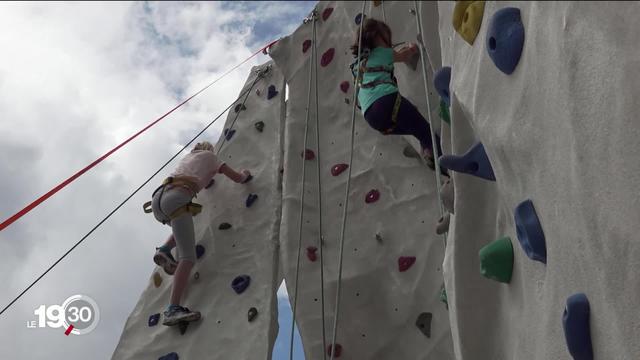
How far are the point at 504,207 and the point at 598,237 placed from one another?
0.45m

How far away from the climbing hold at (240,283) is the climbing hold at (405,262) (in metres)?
0.66

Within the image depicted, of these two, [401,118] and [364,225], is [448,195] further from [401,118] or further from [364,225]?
[364,225]

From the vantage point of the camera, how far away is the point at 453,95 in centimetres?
128

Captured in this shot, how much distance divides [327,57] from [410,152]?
792mm

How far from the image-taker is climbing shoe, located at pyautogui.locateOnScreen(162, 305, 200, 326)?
7.97 ft

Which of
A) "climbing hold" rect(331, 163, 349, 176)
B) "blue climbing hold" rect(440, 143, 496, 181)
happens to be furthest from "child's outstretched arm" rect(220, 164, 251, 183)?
"blue climbing hold" rect(440, 143, 496, 181)

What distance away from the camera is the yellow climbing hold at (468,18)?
1186 millimetres

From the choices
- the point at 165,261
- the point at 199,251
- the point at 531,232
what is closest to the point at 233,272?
the point at 199,251

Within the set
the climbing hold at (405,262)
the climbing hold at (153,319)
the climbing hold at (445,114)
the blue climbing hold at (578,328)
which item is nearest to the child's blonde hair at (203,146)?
the climbing hold at (153,319)

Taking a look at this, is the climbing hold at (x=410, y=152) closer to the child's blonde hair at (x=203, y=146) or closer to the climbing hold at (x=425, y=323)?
the climbing hold at (x=425, y=323)

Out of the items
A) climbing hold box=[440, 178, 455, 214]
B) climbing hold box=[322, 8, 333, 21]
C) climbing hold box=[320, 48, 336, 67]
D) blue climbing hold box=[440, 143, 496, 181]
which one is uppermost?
climbing hold box=[322, 8, 333, 21]

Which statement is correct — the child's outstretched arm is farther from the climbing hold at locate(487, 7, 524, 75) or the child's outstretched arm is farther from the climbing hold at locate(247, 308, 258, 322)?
the climbing hold at locate(487, 7, 524, 75)

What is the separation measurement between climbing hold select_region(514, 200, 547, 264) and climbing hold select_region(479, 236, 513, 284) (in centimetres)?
12

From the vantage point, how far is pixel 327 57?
2.96 metres
